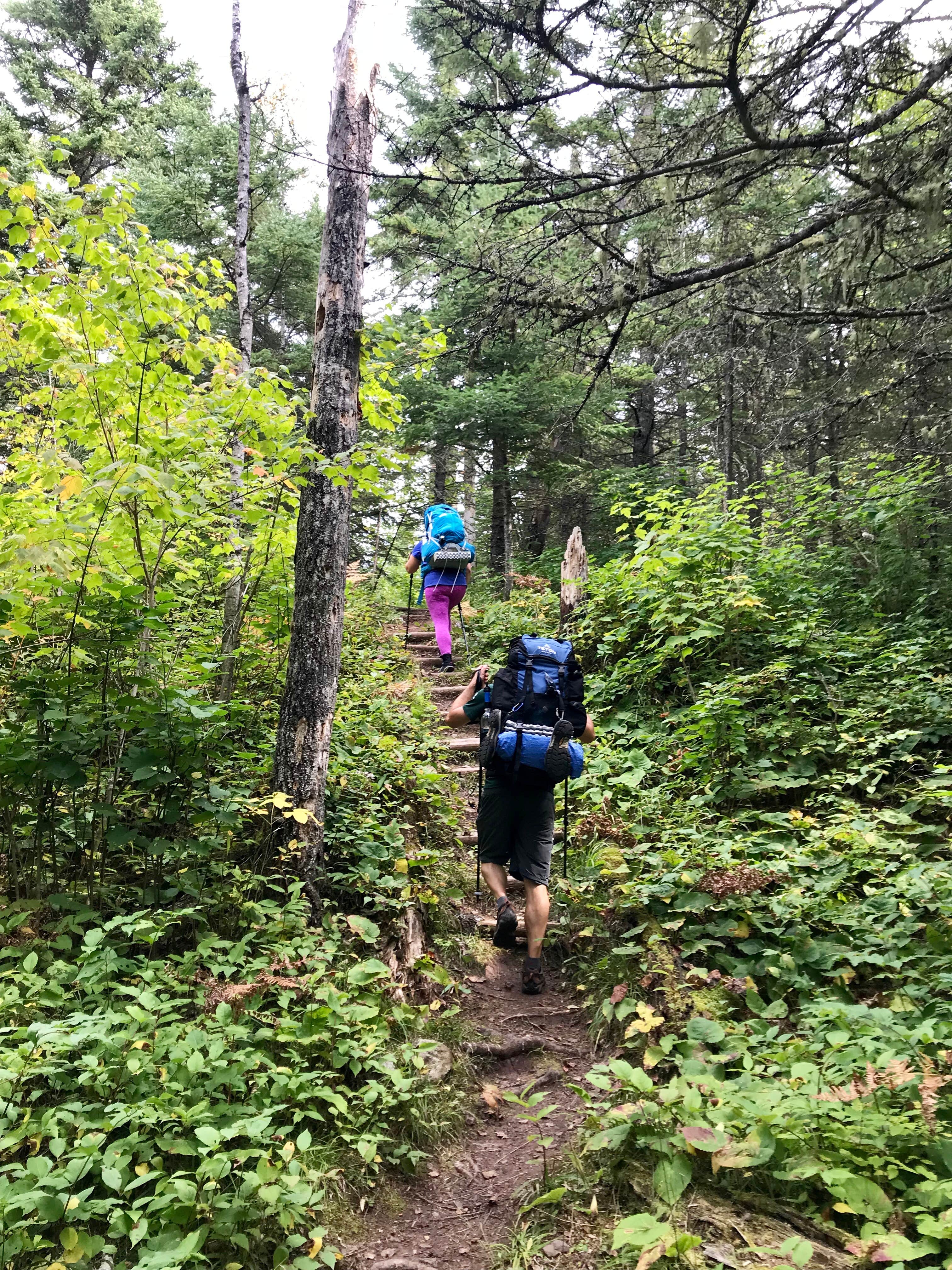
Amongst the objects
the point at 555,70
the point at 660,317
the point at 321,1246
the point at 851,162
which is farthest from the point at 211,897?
the point at 660,317

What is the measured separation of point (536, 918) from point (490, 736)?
4.39ft

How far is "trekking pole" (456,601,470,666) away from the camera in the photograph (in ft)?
34.8

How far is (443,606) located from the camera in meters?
9.86

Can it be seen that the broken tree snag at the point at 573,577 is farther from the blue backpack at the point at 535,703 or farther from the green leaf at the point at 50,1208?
the green leaf at the point at 50,1208

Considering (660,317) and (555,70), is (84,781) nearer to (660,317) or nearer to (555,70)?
(555,70)

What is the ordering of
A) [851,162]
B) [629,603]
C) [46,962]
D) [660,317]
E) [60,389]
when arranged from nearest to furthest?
[46,962]
[851,162]
[60,389]
[660,317]
[629,603]

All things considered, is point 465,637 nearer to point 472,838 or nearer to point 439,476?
point 472,838

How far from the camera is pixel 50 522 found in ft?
11.7

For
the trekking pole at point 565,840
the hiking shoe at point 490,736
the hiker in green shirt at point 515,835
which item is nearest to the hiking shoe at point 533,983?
the hiker in green shirt at point 515,835

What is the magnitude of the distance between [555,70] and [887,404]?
211 inches

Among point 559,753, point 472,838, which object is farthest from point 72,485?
point 472,838

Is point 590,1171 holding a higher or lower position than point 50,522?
lower

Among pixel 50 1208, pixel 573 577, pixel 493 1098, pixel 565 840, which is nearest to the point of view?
pixel 50 1208

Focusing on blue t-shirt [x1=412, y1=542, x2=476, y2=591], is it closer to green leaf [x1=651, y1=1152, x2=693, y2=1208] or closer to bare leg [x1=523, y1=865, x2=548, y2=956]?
bare leg [x1=523, y1=865, x2=548, y2=956]
